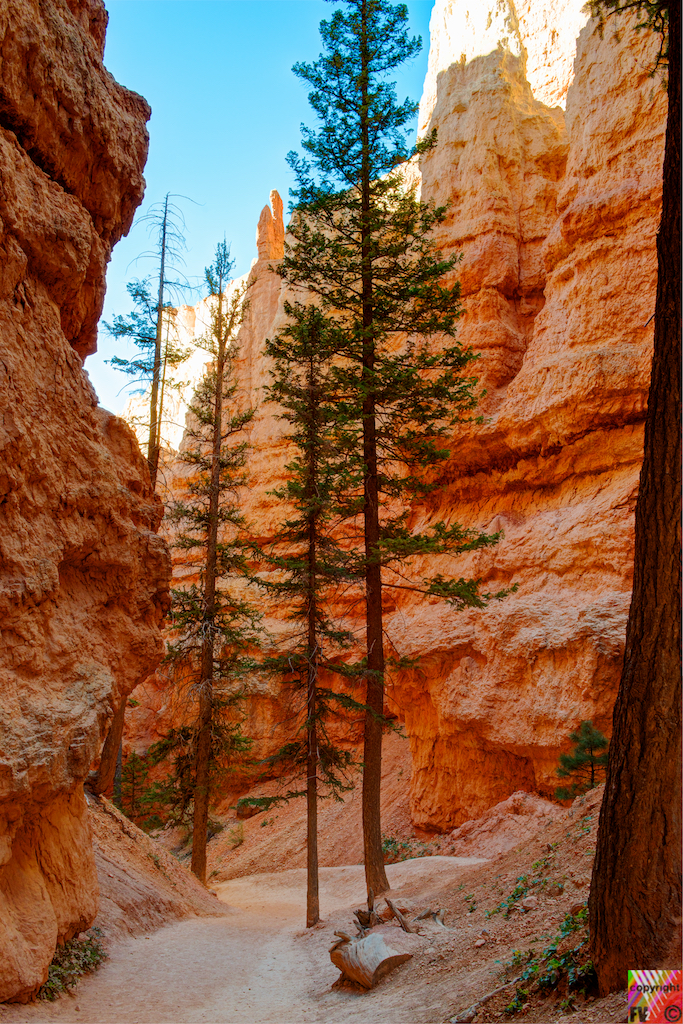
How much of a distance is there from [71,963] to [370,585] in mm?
7408

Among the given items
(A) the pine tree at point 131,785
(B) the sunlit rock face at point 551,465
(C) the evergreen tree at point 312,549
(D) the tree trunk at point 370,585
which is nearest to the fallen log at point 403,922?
(D) the tree trunk at point 370,585

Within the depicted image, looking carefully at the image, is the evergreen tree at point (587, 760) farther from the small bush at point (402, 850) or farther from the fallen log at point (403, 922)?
the small bush at point (402, 850)

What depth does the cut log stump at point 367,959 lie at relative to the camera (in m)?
7.07

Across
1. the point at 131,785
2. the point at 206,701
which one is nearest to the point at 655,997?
the point at 206,701

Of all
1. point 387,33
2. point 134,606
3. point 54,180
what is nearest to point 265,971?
point 134,606

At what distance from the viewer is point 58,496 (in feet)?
24.8

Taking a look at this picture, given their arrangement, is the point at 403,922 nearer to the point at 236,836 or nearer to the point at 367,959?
the point at 367,959

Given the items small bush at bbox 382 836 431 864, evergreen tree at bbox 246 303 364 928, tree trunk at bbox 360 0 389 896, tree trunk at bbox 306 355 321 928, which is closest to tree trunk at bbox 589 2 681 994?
tree trunk at bbox 360 0 389 896

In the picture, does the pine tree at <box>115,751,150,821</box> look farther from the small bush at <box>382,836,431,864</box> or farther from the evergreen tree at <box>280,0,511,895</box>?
the evergreen tree at <box>280,0,511,895</box>

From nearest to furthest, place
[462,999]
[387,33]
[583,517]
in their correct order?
[462,999], [387,33], [583,517]

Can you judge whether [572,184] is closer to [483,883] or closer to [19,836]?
[483,883]

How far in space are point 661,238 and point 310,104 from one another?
11840 mm

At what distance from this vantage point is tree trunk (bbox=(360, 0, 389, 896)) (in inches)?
457

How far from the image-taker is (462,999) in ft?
17.8
